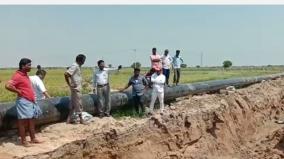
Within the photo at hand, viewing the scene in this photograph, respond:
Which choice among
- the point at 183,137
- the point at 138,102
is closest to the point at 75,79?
the point at 138,102

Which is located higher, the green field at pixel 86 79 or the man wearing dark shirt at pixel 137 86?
the man wearing dark shirt at pixel 137 86

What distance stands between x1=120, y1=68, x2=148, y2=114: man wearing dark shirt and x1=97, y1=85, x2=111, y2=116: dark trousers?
1265 millimetres

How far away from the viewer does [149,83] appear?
16047 mm

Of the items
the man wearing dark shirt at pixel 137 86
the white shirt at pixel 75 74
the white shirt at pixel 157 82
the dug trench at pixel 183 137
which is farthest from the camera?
the man wearing dark shirt at pixel 137 86

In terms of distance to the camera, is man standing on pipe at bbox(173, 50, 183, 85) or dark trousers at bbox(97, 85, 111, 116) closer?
dark trousers at bbox(97, 85, 111, 116)

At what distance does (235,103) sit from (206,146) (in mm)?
2454

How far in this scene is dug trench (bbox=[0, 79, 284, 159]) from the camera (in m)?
7.55

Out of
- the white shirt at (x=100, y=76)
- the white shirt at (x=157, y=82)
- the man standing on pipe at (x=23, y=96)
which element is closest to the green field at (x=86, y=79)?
the white shirt at (x=100, y=76)

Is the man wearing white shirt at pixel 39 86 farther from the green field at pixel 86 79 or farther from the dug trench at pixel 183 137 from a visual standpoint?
the green field at pixel 86 79

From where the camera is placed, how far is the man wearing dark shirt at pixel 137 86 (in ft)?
50.3

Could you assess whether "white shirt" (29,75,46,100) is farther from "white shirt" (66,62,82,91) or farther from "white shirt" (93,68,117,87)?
"white shirt" (93,68,117,87)

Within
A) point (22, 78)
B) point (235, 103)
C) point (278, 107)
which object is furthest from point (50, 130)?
point (278, 107)

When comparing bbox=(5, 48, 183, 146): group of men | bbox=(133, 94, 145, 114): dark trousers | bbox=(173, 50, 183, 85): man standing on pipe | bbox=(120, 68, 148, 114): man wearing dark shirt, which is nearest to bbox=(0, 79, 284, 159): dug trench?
bbox=(5, 48, 183, 146): group of men

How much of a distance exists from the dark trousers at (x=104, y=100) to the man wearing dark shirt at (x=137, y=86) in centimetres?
127
